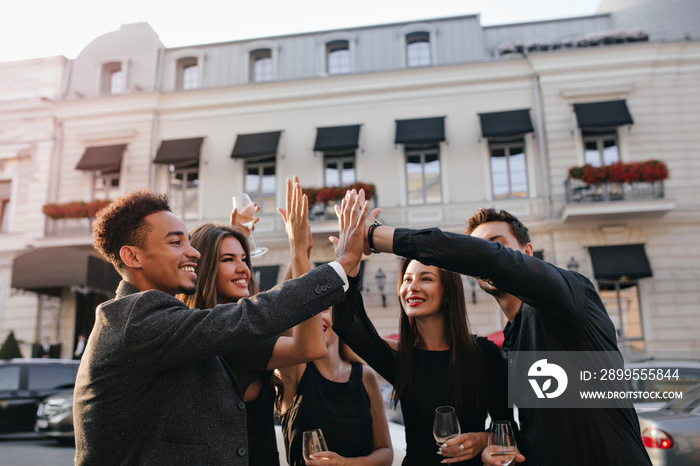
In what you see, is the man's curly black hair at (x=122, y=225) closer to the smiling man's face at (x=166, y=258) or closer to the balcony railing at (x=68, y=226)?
the smiling man's face at (x=166, y=258)

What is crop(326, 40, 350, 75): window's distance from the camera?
16766 millimetres

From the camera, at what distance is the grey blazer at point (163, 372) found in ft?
5.76

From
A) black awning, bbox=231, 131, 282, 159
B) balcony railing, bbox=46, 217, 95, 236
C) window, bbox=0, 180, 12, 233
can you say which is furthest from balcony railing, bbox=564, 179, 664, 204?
window, bbox=0, 180, 12, 233

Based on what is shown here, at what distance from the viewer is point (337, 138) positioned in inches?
591

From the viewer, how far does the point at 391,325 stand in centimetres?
1409

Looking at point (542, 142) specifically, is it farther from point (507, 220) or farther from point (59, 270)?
point (59, 270)

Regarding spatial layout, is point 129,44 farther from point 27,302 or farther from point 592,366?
point 592,366

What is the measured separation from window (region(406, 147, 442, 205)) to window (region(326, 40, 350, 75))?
3899 millimetres

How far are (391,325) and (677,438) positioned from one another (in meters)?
9.54

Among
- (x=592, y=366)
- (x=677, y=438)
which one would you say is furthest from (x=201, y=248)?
(x=677, y=438)

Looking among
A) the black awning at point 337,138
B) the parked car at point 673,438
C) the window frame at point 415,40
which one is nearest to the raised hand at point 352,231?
the parked car at point 673,438

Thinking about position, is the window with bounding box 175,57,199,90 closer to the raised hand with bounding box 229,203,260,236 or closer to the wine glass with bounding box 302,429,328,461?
the raised hand with bounding box 229,203,260,236

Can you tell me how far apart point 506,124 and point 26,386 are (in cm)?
1272

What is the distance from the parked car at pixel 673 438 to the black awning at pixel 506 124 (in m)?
10.1
